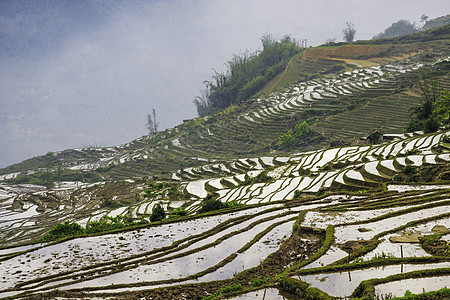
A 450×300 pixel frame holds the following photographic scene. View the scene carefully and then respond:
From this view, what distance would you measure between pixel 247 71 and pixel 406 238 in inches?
3776

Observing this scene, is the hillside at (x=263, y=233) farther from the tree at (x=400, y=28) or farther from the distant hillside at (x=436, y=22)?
the tree at (x=400, y=28)

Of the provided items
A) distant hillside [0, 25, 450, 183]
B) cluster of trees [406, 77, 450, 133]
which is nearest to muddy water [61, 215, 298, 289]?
cluster of trees [406, 77, 450, 133]

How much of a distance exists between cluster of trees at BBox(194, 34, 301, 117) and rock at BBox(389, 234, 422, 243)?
8423cm

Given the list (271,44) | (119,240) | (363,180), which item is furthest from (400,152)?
(271,44)

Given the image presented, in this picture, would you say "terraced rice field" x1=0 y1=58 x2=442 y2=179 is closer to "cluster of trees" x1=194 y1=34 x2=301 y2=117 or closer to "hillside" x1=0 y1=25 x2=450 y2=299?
"hillside" x1=0 y1=25 x2=450 y2=299

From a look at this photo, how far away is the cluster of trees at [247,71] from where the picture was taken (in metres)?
94.6

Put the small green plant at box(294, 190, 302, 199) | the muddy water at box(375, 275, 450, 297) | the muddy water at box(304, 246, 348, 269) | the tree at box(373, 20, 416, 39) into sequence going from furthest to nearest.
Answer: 1. the tree at box(373, 20, 416, 39)
2. the small green plant at box(294, 190, 302, 199)
3. the muddy water at box(304, 246, 348, 269)
4. the muddy water at box(375, 275, 450, 297)

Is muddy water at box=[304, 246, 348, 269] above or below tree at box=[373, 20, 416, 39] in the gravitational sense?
below

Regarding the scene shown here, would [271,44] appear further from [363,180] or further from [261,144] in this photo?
[363,180]

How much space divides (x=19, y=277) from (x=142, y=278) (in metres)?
3.81

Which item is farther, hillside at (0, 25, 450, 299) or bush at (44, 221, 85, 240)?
bush at (44, 221, 85, 240)

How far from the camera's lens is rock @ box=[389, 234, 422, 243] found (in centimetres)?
920

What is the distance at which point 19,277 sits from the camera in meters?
10.1

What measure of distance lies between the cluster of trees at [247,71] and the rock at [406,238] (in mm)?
84226
